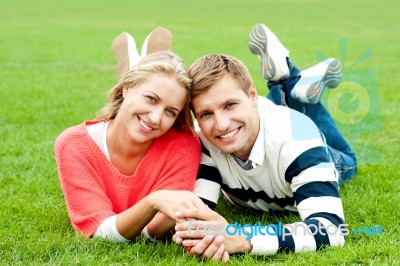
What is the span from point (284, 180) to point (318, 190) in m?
0.31

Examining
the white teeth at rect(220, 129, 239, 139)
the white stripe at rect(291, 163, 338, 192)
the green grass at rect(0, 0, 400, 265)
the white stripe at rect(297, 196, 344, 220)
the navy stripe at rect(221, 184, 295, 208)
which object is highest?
the white teeth at rect(220, 129, 239, 139)

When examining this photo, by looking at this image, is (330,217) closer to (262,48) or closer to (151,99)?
(151,99)

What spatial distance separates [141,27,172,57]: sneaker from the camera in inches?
194

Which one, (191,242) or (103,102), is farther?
(103,102)

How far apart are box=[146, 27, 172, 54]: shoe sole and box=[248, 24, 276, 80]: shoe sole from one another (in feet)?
2.04

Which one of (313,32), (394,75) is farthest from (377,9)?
(394,75)

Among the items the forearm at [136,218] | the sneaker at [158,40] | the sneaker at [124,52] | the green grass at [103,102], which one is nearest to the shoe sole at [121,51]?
the sneaker at [124,52]

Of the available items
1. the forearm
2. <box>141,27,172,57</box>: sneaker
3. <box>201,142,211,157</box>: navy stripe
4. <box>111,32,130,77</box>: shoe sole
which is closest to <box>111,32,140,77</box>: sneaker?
<box>111,32,130,77</box>: shoe sole

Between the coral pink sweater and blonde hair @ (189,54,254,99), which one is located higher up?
blonde hair @ (189,54,254,99)

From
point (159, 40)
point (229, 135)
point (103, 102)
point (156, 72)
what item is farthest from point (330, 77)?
point (103, 102)

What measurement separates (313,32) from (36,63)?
9.57 metres

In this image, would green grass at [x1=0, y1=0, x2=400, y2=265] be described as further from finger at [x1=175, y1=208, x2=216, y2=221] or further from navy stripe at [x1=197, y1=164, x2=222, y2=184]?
navy stripe at [x1=197, y1=164, x2=222, y2=184]

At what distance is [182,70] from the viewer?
11.4 ft

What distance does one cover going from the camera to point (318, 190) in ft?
10.7
